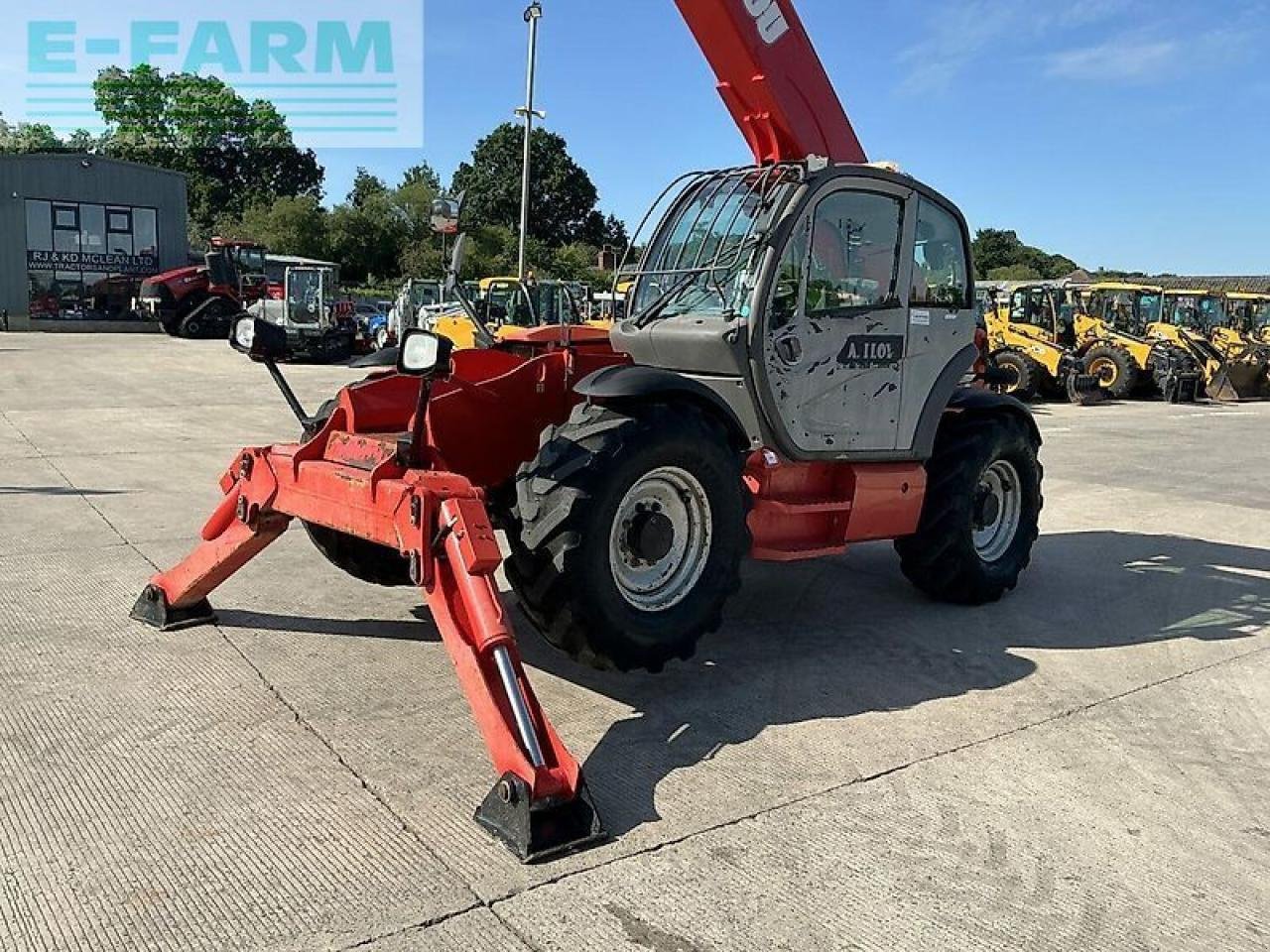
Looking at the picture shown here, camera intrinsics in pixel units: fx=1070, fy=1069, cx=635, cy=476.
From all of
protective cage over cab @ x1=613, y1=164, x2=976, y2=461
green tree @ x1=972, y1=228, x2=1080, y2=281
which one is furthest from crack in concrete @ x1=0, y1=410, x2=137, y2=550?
green tree @ x1=972, y1=228, x2=1080, y2=281

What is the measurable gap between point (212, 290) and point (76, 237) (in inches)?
283

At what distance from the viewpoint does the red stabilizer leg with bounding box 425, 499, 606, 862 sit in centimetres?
322

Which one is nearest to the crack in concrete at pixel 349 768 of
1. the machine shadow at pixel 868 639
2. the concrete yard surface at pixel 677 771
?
the concrete yard surface at pixel 677 771

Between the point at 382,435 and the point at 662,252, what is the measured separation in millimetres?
1950

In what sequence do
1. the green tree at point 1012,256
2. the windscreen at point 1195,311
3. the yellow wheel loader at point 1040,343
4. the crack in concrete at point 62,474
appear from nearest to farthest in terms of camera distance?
the crack in concrete at point 62,474
the yellow wheel loader at point 1040,343
the windscreen at point 1195,311
the green tree at point 1012,256

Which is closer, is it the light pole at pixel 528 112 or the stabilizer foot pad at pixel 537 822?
the stabilizer foot pad at pixel 537 822

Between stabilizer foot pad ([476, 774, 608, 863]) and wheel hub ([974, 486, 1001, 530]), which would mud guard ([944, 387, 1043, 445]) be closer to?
wheel hub ([974, 486, 1001, 530])

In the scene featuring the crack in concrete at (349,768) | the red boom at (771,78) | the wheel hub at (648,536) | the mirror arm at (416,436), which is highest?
the red boom at (771,78)

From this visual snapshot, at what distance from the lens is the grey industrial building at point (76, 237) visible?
32.7 m

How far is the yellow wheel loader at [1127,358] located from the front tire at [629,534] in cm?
2114

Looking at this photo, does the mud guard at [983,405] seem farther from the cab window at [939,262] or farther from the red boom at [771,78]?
the red boom at [771,78]

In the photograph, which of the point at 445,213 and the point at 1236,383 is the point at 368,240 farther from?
the point at 445,213

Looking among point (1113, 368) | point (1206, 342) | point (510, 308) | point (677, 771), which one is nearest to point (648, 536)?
point (677, 771)

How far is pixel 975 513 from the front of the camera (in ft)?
20.1
